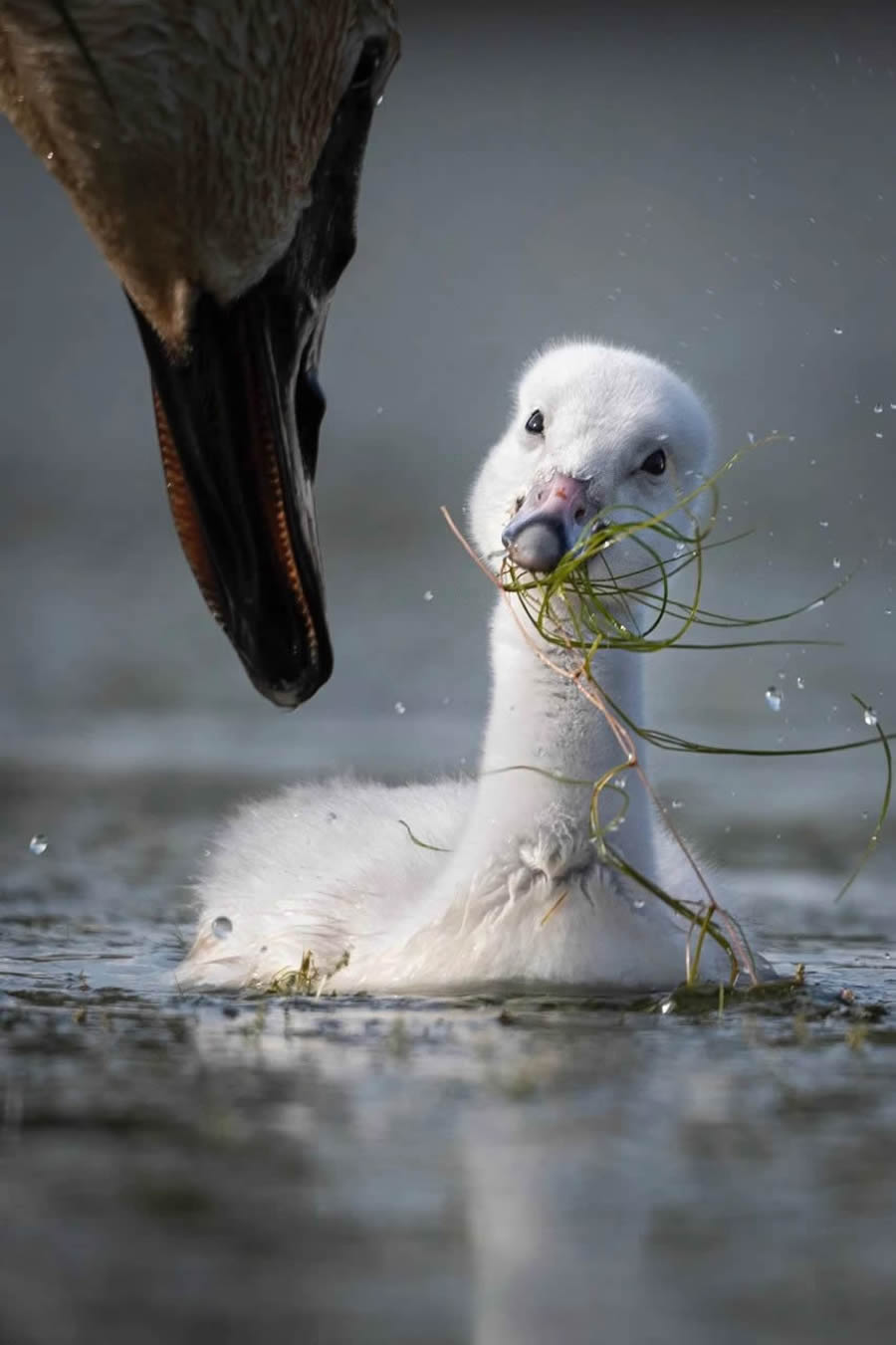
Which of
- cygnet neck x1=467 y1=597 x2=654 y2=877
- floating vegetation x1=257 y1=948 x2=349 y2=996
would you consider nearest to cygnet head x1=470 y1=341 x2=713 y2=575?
cygnet neck x1=467 y1=597 x2=654 y2=877

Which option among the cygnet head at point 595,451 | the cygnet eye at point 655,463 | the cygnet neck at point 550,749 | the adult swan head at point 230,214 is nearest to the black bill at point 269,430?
the adult swan head at point 230,214

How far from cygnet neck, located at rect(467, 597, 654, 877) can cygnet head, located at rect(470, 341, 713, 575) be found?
0.23m

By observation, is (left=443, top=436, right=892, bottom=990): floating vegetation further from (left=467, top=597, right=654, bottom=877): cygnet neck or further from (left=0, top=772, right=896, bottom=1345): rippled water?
(left=0, top=772, right=896, bottom=1345): rippled water

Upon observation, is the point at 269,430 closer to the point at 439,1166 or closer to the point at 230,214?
A: the point at 230,214

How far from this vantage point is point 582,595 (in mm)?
4883

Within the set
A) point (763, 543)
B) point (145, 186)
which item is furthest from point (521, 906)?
point (763, 543)

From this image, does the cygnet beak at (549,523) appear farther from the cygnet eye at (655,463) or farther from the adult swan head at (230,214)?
the adult swan head at (230,214)

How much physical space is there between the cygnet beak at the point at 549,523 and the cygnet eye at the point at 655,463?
0.27 metres

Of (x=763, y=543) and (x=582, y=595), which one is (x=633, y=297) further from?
(x=582, y=595)

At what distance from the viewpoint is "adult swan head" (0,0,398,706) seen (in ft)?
12.3

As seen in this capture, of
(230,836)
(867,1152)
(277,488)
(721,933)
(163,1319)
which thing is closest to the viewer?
(163,1319)

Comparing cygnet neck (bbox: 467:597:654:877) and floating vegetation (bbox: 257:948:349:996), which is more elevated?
cygnet neck (bbox: 467:597:654:877)

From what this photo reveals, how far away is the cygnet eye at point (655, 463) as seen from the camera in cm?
519

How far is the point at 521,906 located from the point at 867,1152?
168 cm
